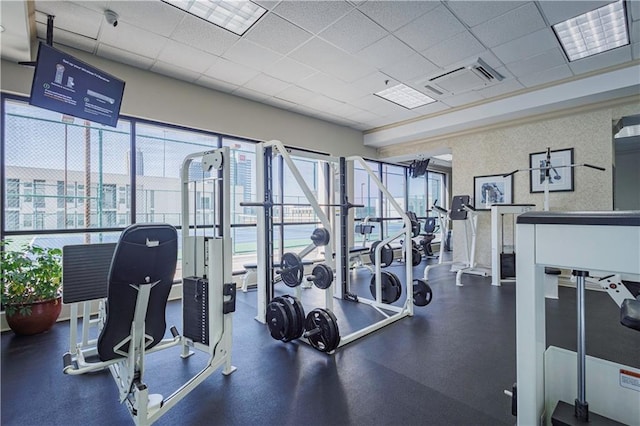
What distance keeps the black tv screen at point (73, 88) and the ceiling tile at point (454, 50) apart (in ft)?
11.7

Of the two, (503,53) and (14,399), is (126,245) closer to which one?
(14,399)

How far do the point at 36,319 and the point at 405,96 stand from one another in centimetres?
559

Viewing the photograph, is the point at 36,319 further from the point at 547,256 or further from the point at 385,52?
the point at 385,52

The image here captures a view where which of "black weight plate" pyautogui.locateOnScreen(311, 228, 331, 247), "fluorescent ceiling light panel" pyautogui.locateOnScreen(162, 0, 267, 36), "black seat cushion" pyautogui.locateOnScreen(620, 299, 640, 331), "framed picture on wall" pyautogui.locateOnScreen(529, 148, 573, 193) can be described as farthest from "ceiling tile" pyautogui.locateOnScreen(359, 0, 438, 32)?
"framed picture on wall" pyautogui.locateOnScreen(529, 148, 573, 193)

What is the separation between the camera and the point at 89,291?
2.42 meters

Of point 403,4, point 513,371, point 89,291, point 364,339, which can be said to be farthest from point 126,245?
point 403,4

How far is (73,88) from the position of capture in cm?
296

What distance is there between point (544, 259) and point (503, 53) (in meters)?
3.69

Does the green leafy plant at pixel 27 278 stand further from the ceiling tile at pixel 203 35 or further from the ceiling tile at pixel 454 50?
the ceiling tile at pixel 454 50

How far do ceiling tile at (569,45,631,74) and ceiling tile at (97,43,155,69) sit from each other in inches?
213

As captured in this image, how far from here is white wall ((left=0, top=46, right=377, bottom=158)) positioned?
11.6 ft

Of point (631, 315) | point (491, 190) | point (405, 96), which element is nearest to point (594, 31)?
point (405, 96)

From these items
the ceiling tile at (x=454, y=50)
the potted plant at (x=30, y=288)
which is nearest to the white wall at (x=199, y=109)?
the potted plant at (x=30, y=288)

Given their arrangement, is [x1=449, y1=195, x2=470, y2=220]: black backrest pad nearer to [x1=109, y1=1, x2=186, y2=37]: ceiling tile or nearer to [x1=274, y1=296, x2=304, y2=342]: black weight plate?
[x1=274, y1=296, x2=304, y2=342]: black weight plate
